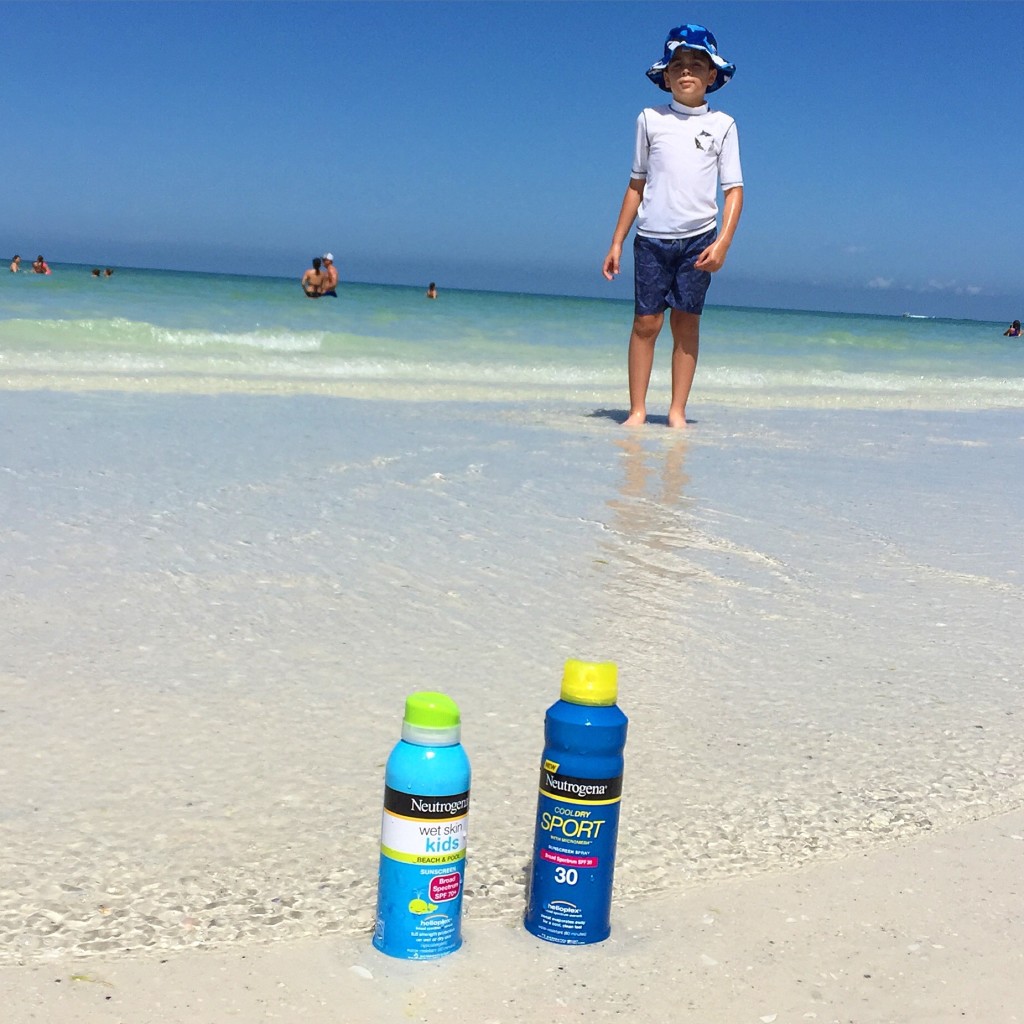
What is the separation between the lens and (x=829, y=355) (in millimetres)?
18656

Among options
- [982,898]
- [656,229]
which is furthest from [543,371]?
[982,898]

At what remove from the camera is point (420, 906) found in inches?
56.2

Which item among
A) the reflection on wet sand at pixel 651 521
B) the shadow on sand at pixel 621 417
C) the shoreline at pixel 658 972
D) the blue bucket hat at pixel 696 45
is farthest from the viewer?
the shadow on sand at pixel 621 417

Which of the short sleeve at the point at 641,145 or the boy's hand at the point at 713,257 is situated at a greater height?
the short sleeve at the point at 641,145

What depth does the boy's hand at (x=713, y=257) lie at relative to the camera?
229 inches

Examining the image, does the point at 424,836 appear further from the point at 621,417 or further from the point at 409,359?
the point at 409,359

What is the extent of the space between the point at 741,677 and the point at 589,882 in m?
1.04

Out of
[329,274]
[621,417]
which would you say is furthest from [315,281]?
[621,417]

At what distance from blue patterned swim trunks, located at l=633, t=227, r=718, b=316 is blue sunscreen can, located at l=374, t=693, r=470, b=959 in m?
4.72

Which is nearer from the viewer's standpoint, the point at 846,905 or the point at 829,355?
the point at 846,905

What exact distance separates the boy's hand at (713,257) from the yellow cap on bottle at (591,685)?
15.0ft

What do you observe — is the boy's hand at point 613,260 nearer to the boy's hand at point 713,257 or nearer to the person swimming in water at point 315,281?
the boy's hand at point 713,257

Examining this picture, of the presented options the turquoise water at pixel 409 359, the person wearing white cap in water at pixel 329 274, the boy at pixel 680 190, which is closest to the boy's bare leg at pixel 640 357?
the boy at pixel 680 190

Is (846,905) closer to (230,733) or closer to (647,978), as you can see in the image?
(647,978)
